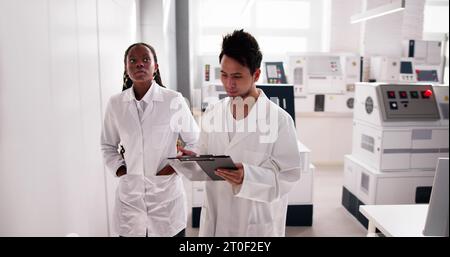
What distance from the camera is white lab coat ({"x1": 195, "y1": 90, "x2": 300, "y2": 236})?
0.93 m

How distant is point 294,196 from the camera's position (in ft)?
9.27

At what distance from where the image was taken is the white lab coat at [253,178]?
93 centimetres

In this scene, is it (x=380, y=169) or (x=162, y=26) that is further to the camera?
(x=380, y=169)

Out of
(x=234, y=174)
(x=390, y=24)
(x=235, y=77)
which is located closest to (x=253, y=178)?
(x=234, y=174)

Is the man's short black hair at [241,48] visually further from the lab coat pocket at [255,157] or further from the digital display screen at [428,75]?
the digital display screen at [428,75]

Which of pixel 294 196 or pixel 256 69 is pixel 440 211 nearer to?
pixel 256 69

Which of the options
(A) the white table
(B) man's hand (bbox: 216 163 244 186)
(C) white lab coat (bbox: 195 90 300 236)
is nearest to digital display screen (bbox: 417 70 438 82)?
(A) the white table

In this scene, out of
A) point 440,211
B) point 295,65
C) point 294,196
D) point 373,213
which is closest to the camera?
point 440,211

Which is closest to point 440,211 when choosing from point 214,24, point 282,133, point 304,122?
point 282,133

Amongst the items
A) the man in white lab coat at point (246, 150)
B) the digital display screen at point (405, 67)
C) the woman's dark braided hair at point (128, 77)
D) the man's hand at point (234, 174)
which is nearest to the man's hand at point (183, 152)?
the man in white lab coat at point (246, 150)

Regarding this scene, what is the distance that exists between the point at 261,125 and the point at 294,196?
1990 mm

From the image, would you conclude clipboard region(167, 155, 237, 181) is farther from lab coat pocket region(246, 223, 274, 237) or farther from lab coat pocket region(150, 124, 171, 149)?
lab coat pocket region(246, 223, 274, 237)

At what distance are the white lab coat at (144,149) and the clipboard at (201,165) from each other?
0.06 meters

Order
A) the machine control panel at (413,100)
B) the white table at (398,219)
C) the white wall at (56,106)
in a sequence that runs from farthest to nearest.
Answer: the white table at (398,219) → the machine control panel at (413,100) → the white wall at (56,106)
